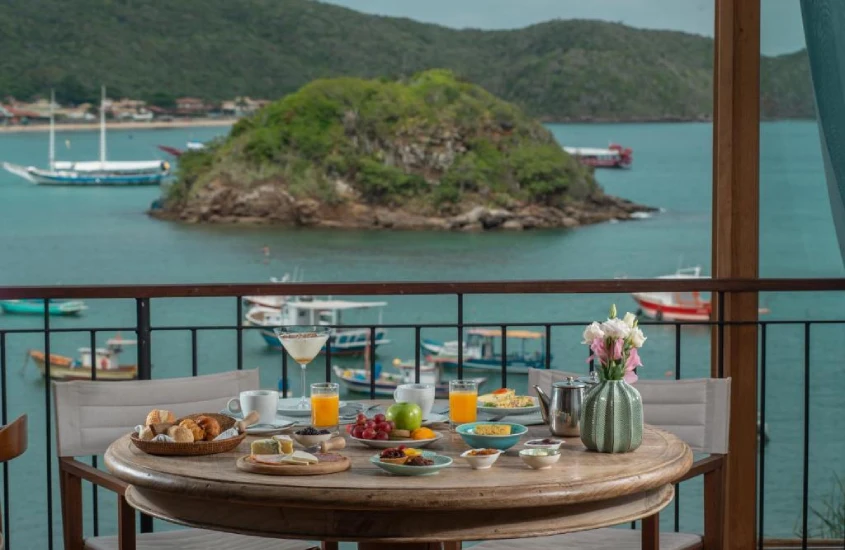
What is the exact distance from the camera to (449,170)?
30.7 feet

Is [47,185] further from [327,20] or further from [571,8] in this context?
[571,8]

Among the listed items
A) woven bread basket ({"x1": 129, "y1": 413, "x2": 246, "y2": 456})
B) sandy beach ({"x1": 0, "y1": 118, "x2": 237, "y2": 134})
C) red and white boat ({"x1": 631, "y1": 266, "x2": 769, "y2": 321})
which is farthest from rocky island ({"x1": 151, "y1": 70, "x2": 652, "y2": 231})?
woven bread basket ({"x1": 129, "y1": 413, "x2": 246, "y2": 456})

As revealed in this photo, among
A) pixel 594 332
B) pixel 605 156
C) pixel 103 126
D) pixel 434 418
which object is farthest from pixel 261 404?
pixel 605 156

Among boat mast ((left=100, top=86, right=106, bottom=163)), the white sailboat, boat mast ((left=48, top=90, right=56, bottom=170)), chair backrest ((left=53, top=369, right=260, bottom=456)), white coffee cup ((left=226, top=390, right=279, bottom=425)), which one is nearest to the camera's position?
white coffee cup ((left=226, top=390, right=279, bottom=425))

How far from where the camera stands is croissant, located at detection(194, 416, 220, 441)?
197 cm

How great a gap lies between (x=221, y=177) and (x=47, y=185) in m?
1.49

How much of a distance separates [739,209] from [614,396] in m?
1.75

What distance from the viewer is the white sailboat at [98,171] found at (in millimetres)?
8680

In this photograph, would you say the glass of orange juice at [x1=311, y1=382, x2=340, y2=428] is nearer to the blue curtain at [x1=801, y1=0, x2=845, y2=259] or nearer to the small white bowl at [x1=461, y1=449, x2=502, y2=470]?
the small white bowl at [x1=461, y1=449, x2=502, y2=470]

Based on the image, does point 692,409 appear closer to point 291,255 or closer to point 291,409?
point 291,409

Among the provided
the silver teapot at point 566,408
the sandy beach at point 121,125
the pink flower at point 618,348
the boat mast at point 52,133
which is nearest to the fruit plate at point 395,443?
the silver teapot at point 566,408

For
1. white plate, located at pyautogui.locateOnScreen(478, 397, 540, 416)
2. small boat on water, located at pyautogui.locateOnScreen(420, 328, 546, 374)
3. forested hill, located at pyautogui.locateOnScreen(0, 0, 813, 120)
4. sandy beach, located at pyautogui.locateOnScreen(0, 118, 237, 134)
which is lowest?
small boat on water, located at pyautogui.locateOnScreen(420, 328, 546, 374)

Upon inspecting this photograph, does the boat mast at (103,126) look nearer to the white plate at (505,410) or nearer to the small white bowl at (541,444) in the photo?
the white plate at (505,410)

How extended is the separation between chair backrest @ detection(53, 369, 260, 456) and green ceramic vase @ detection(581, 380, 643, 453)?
0.89 metres
